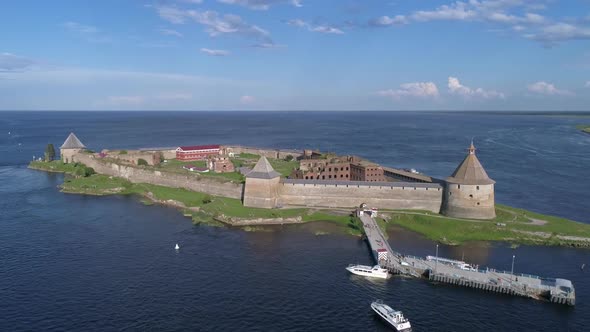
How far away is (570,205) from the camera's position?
6250cm

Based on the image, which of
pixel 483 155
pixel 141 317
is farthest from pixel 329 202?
pixel 483 155

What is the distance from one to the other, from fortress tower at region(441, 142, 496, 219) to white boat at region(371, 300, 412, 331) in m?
25.2

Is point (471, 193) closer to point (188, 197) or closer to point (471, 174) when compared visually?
point (471, 174)

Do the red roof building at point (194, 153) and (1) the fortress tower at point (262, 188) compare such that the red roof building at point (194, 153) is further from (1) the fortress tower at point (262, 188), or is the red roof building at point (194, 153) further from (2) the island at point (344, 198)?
(1) the fortress tower at point (262, 188)

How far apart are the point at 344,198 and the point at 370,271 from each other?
21.2 m

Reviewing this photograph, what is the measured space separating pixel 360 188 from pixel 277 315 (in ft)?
94.9

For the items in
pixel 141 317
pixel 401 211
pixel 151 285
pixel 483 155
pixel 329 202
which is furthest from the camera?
pixel 483 155

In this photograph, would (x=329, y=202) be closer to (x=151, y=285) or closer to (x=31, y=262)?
(x=151, y=285)

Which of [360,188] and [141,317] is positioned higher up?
[360,188]

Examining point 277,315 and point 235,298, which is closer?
point 277,315

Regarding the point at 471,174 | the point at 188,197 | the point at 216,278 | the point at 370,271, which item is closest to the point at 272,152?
the point at 188,197

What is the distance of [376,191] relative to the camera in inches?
2248

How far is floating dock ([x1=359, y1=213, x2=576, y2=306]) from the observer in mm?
34031

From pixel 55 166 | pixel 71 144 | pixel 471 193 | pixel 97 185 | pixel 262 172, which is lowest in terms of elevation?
pixel 97 185
